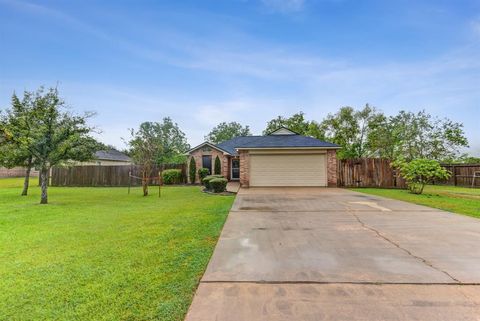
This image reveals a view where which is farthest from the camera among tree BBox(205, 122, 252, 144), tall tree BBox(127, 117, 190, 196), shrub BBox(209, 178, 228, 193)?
tree BBox(205, 122, 252, 144)

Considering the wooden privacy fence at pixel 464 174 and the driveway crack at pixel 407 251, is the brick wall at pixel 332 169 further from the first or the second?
the driveway crack at pixel 407 251

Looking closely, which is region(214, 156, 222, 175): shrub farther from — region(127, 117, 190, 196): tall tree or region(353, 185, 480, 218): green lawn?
region(353, 185, 480, 218): green lawn

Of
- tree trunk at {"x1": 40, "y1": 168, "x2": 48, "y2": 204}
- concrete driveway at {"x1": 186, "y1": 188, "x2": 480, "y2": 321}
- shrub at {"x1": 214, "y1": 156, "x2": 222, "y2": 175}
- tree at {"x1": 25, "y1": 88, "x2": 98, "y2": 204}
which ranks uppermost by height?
tree at {"x1": 25, "y1": 88, "x2": 98, "y2": 204}

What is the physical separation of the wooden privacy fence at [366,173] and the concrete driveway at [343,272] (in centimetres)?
1059

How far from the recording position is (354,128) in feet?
85.9

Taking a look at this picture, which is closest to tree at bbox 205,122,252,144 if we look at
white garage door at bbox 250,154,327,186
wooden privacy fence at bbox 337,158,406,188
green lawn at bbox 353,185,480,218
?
white garage door at bbox 250,154,327,186

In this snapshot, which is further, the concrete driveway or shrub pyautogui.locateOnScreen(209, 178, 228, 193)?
shrub pyautogui.locateOnScreen(209, 178, 228, 193)

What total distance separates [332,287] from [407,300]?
0.69 metres

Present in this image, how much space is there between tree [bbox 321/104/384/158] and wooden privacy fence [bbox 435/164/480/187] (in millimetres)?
8395

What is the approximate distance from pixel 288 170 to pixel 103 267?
13445 mm

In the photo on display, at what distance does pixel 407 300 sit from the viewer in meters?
2.43

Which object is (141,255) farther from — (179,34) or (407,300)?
(179,34)

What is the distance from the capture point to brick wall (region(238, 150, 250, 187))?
1566 cm

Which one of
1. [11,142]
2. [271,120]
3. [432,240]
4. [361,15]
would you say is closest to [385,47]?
[361,15]
